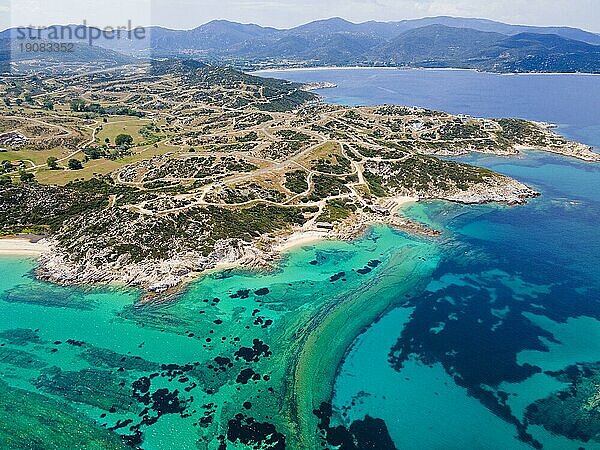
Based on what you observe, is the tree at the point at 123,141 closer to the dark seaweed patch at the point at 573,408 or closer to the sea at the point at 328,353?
the sea at the point at 328,353

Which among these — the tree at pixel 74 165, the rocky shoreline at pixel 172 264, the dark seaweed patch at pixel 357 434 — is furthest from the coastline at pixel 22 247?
the dark seaweed patch at pixel 357 434

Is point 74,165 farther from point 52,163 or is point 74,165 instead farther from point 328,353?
point 328,353

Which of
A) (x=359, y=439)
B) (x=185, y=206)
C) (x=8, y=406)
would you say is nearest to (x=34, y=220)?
(x=185, y=206)

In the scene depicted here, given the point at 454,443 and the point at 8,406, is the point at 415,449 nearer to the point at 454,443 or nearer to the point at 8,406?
the point at 454,443

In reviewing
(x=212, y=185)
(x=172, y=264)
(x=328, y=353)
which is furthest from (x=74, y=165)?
(x=328, y=353)

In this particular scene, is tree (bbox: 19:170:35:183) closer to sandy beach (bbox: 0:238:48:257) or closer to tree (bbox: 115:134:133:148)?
sandy beach (bbox: 0:238:48:257)
